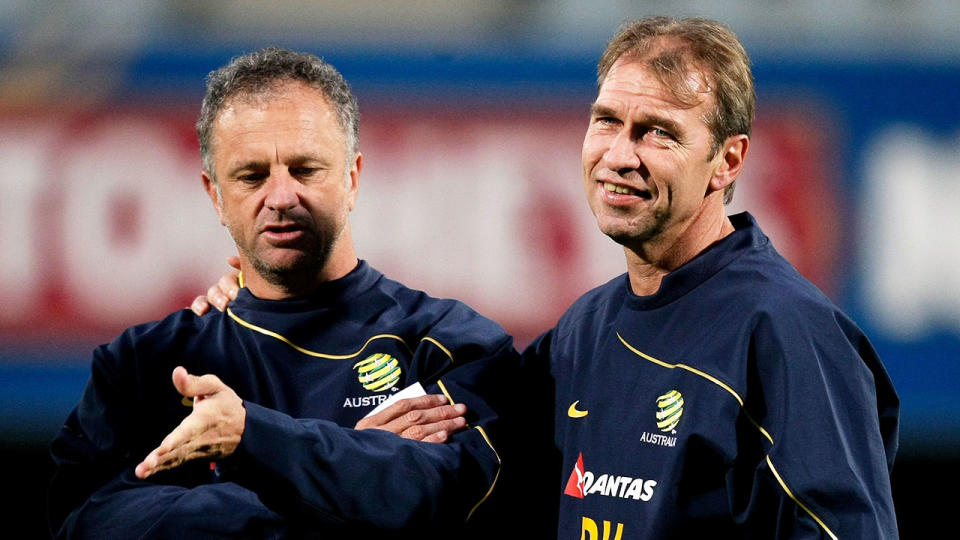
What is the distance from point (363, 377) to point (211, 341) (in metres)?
0.38

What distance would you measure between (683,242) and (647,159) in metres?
0.20

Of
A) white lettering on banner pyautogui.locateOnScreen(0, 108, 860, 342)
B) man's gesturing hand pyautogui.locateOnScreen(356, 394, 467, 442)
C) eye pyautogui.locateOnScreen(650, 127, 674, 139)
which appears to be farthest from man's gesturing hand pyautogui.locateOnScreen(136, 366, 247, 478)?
white lettering on banner pyautogui.locateOnScreen(0, 108, 860, 342)

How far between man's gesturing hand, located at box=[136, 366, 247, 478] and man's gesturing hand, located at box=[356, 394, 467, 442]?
15.6 inches

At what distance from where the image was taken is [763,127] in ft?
16.1

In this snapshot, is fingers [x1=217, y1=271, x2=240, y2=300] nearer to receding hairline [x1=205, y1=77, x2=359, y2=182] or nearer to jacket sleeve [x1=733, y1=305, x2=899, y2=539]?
receding hairline [x1=205, y1=77, x2=359, y2=182]

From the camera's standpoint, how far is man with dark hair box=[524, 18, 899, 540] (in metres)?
2.41

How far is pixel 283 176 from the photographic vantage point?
9.43 ft

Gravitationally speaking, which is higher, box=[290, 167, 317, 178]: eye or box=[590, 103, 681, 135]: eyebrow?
box=[590, 103, 681, 135]: eyebrow

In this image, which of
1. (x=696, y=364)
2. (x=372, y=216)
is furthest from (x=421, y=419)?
(x=372, y=216)

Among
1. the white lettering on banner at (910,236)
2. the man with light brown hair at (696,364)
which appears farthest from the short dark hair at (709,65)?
the white lettering on banner at (910,236)

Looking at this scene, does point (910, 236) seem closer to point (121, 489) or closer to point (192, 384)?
point (121, 489)

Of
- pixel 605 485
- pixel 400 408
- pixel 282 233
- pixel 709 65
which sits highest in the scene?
pixel 709 65

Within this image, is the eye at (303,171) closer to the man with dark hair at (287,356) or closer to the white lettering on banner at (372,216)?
the man with dark hair at (287,356)

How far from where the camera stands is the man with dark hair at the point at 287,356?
2.76 m
